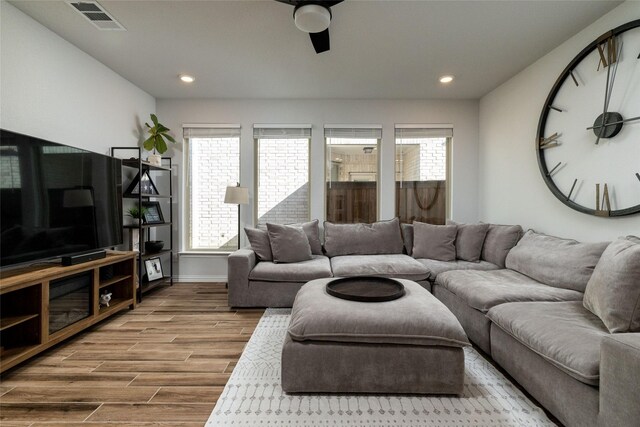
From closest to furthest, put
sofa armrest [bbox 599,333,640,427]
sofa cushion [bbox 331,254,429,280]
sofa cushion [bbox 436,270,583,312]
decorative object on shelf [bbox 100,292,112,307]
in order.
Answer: sofa armrest [bbox 599,333,640,427]
sofa cushion [bbox 436,270,583,312]
decorative object on shelf [bbox 100,292,112,307]
sofa cushion [bbox 331,254,429,280]

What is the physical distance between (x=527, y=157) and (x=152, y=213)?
4.53 meters

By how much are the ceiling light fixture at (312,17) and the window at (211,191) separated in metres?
2.47

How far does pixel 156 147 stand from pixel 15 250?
205 centimetres

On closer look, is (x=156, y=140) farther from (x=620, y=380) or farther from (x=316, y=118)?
(x=620, y=380)

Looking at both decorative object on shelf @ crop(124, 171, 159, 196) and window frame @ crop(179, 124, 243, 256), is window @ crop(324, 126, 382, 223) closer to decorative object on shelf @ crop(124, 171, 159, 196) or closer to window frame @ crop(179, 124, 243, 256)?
window frame @ crop(179, 124, 243, 256)

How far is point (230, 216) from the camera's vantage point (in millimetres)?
4234

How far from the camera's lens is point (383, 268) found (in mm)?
3047

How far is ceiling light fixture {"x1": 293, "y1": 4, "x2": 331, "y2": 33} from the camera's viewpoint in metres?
1.83

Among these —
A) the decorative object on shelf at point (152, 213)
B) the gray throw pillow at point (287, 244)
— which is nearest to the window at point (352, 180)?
the gray throw pillow at point (287, 244)

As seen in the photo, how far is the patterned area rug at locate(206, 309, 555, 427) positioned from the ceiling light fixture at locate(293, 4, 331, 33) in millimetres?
2316

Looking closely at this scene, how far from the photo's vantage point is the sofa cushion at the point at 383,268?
3008 millimetres

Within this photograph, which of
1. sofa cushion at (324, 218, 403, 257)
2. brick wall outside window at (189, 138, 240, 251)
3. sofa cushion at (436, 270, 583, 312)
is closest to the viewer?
sofa cushion at (436, 270, 583, 312)

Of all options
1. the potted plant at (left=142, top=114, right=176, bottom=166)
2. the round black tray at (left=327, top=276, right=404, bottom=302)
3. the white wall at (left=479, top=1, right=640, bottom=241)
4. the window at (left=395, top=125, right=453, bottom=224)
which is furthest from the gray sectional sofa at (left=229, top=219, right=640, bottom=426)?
the potted plant at (left=142, top=114, right=176, bottom=166)

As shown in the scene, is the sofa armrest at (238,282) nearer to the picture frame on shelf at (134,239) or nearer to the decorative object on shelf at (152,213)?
the picture frame on shelf at (134,239)
